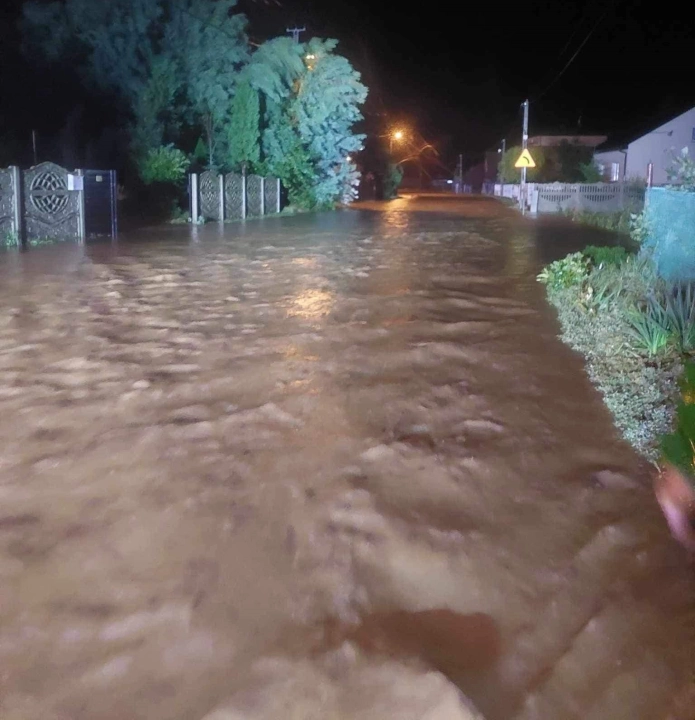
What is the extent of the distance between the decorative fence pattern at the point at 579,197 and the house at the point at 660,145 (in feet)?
16.2

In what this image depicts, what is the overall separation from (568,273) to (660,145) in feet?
117

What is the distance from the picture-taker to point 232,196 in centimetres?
2936

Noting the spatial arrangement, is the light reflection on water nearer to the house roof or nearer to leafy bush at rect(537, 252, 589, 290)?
leafy bush at rect(537, 252, 589, 290)

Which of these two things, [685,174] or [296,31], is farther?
[296,31]

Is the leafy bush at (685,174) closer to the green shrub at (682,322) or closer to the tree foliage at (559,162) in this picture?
the green shrub at (682,322)

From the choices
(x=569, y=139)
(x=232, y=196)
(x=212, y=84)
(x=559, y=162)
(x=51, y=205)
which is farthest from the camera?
(x=569, y=139)

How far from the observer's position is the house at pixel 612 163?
48.7 m

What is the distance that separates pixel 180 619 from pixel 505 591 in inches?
60.3

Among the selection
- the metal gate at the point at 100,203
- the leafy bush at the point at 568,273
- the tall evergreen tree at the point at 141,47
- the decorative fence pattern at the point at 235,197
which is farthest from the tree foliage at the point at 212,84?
the leafy bush at the point at 568,273

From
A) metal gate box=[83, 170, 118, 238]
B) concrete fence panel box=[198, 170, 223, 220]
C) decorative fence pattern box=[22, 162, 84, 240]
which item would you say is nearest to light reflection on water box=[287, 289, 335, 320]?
decorative fence pattern box=[22, 162, 84, 240]

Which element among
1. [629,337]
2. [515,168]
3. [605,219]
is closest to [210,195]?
[605,219]

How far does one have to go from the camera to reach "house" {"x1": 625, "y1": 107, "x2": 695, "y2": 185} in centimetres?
4022

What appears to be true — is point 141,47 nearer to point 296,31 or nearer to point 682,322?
point 296,31

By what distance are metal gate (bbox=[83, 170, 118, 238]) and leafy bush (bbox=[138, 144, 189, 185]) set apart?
19.2ft
